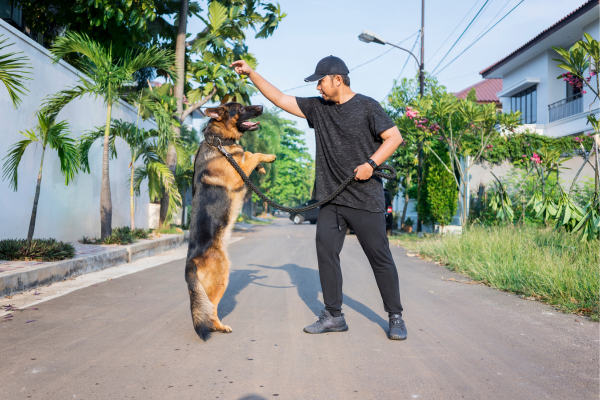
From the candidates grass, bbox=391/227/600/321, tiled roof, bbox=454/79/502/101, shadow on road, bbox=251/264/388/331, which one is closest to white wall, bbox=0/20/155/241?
shadow on road, bbox=251/264/388/331

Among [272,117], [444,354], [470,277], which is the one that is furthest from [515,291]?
[272,117]

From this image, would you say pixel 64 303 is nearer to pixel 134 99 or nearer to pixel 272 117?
pixel 134 99

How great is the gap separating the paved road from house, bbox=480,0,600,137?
48.7 ft

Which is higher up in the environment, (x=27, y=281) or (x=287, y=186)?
(x=287, y=186)

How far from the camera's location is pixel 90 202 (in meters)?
11.2

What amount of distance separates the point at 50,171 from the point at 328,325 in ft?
25.8

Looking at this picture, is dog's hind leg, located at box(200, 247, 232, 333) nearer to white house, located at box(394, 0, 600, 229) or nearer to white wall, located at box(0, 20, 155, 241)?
white wall, located at box(0, 20, 155, 241)

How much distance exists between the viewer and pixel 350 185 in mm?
3635

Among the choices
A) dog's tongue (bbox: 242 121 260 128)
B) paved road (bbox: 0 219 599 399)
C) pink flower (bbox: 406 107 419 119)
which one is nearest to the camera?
paved road (bbox: 0 219 599 399)

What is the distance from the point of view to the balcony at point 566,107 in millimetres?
18217

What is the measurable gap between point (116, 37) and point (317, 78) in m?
11.5

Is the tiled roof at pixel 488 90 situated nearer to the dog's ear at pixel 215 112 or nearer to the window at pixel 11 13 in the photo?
the window at pixel 11 13

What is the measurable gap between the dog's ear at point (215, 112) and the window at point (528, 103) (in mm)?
20679

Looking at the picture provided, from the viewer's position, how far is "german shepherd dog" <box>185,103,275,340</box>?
11.7 feet
